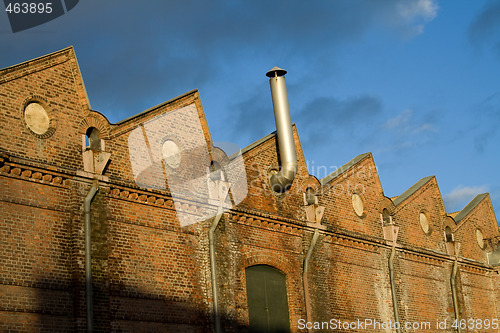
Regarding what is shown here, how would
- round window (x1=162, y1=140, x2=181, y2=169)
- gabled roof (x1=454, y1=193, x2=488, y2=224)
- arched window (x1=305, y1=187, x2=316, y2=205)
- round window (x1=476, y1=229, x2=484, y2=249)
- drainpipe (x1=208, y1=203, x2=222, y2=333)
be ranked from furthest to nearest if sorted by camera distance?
1. round window (x1=476, y1=229, x2=484, y2=249)
2. gabled roof (x1=454, y1=193, x2=488, y2=224)
3. arched window (x1=305, y1=187, x2=316, y2=205)
4. round window (x1=162, y1=140, x2=181, y2=169)
5. drainpipe (x1=208, y1=203, x2=222, y2=333)

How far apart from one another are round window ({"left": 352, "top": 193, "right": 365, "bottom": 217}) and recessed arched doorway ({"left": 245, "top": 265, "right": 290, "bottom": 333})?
456cm

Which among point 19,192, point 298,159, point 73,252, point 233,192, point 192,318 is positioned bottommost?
point 192,318

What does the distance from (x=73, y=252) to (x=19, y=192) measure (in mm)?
1767

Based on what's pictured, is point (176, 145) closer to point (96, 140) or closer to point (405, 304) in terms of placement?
point (96, 140)

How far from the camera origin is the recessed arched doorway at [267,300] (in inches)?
770

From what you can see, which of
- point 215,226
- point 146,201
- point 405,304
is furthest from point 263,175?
point 405,304

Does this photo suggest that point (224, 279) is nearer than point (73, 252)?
No

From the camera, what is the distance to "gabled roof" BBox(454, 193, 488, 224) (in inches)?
1139

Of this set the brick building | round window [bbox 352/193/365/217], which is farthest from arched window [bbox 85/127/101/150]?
round window [bbox 352/193/365/217]

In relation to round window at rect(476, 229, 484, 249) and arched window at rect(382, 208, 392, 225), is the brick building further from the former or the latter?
round window at rect(476, 229, 484, 249)

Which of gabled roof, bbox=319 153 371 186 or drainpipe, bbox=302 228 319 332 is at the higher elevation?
gabled roof, bbox=319 153 371 186

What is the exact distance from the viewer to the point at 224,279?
18750 mm

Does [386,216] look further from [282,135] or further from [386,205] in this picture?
[282,135]

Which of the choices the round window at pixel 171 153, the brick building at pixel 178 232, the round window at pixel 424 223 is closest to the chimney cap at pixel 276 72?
the brick building at pixel 178 232
